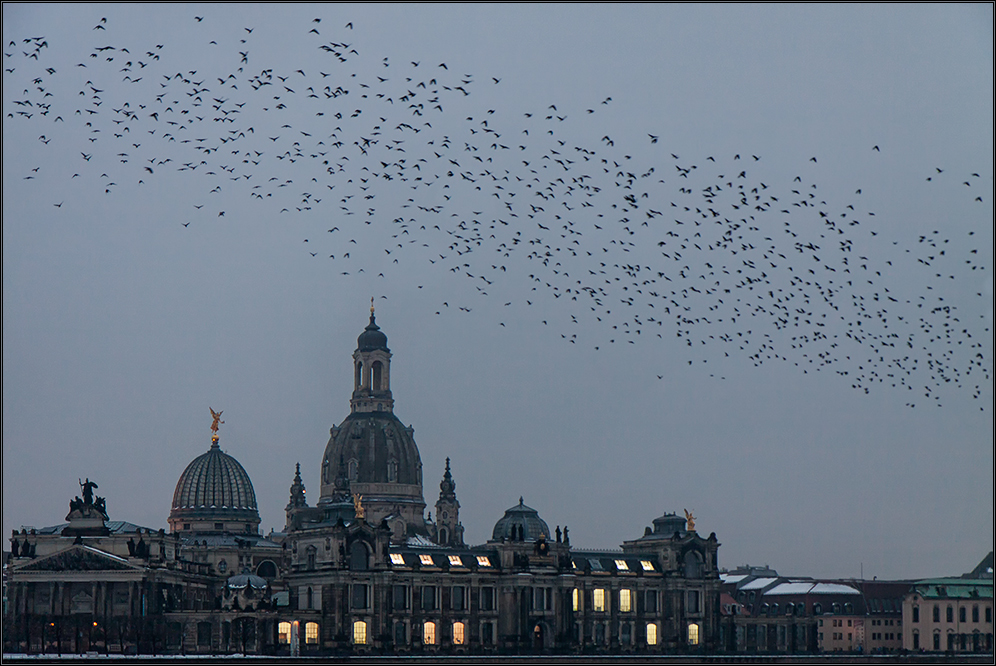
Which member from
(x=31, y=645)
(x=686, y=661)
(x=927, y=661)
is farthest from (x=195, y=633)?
(x=927, y=661)

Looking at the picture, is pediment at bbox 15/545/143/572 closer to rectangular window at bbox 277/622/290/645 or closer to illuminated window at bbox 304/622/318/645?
rectangular window at bbox 277/622/290/645

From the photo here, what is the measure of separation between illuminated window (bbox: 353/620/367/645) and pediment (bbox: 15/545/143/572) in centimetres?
2765

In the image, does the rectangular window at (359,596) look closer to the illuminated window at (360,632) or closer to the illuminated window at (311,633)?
the illuminated window at (360,632)

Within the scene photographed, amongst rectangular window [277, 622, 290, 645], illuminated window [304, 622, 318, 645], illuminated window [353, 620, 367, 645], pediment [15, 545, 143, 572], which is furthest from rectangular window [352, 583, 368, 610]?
pediment [15, 545, 143, 572]

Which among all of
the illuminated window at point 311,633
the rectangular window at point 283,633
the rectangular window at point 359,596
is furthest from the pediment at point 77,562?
the rectangular window at point 359,596

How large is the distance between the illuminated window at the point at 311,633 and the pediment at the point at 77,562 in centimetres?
2260

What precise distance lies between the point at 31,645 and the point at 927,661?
102 metres

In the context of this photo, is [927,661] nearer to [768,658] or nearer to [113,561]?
[768,658]

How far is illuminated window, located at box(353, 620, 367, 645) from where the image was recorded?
641 ft

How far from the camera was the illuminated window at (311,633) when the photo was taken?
7584 inches

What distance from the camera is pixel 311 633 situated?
194 m

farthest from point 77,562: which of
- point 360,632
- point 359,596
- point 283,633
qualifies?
point 360,632

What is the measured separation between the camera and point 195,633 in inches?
7574

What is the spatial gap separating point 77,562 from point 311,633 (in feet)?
94.3
